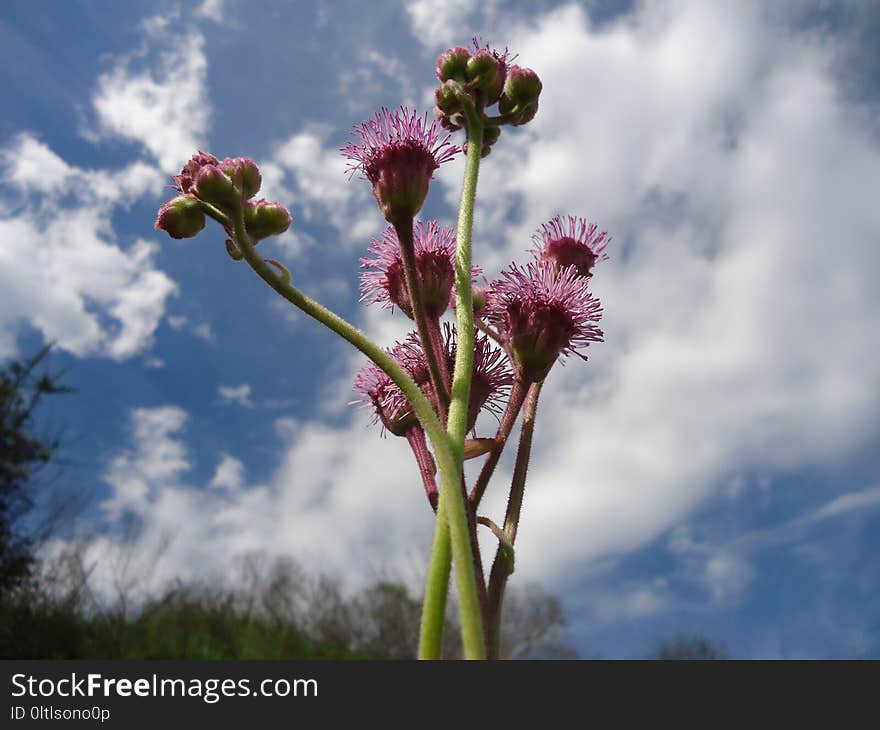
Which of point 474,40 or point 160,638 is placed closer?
point 474,40

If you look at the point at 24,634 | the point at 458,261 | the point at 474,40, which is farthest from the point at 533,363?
the point at 24,634

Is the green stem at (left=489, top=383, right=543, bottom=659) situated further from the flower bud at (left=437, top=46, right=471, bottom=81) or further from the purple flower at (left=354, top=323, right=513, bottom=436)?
the flower bud at (left=437, top=46, right=471, bottom=81)

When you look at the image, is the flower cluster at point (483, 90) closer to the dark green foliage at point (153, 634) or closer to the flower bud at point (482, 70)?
the flower bud at point (482, 70)

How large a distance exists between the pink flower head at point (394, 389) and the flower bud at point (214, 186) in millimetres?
351

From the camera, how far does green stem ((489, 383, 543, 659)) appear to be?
2.94 ft

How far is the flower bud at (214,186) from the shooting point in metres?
1.04

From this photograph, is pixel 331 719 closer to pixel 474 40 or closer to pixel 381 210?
pixel 381 210

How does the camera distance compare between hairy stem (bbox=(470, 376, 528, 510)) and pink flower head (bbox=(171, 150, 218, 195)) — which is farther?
pink flower head (bbox=(171, 150, 218, 195))

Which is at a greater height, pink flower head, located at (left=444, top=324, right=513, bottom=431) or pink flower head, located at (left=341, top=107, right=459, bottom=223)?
pink flower head, located at (left=341, top=107, right=459, bottom=223)

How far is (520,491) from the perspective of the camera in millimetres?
1039

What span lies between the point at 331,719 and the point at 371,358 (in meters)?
0.51

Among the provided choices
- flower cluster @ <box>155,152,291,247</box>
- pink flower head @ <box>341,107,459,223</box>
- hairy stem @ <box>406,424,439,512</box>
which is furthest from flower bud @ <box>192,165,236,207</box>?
hairy stem @ <box>406,424,439,512</box>

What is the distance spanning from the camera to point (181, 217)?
1.10 m

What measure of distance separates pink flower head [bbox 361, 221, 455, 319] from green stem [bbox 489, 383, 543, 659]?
9.2 inches
